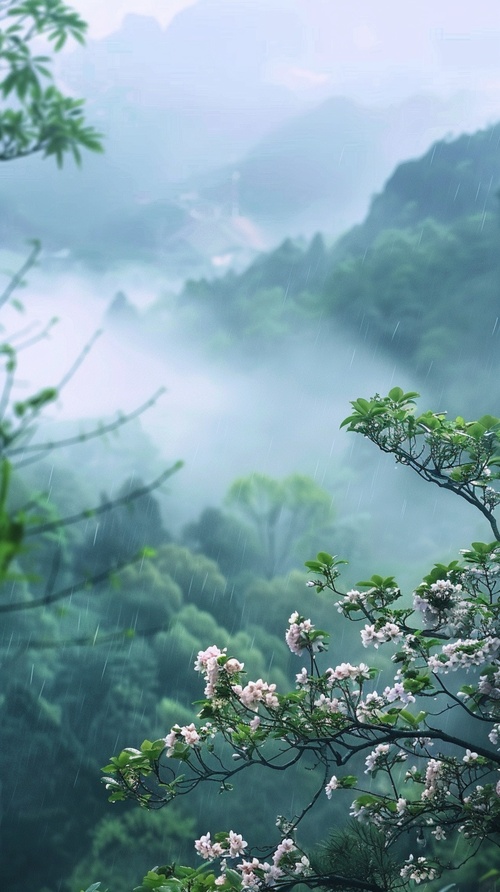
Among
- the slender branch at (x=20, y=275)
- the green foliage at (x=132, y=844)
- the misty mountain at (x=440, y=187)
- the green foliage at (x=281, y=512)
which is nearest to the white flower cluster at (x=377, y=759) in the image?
the slender branch at (x=20, y=275)

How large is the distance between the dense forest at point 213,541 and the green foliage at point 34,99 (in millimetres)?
4356

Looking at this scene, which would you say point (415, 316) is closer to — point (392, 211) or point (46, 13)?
point (392, 211)

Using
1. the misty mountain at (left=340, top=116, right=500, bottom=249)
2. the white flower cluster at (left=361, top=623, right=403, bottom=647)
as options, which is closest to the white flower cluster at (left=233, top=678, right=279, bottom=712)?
the white flower cluster at (left=361, top=623, right=403, bottom=647)

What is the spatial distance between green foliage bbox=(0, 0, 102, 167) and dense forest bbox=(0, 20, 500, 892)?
14.3 ft

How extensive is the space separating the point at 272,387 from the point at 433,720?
5.26 meters

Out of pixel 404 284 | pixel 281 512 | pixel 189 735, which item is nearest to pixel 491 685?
pixel 189 735

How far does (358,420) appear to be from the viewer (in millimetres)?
2203

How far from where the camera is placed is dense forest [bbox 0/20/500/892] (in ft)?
24.9

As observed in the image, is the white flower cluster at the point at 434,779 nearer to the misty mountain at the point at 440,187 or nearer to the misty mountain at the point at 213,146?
the misty mountain at the point at 440,187

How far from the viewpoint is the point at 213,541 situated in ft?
32.4

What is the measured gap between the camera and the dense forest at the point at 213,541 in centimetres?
759

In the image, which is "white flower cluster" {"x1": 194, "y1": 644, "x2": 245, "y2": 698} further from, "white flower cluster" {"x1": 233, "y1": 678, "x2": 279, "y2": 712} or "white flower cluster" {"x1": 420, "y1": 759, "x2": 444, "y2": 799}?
"white flower cluster" {"x1": 420, "y1": 759, "x2": 444, "y2": 799}

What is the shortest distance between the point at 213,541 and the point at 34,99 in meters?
9.01

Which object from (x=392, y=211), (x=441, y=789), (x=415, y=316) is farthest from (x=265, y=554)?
(x=441, y=789)
